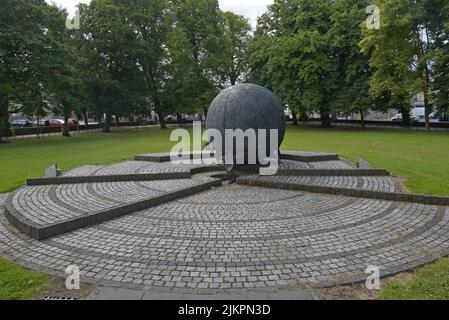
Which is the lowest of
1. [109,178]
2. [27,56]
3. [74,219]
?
[74,219]

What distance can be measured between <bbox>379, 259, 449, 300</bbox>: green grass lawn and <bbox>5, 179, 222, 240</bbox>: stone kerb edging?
6145mm

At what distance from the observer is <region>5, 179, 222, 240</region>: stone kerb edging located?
23.2 ft

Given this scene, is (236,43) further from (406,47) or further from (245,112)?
(245,112)

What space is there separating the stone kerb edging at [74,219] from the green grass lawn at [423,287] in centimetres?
614

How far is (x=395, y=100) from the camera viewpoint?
1257 inches

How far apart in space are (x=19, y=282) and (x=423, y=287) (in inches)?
233

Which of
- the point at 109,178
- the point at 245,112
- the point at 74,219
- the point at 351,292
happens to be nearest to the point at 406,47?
the point at 245,112

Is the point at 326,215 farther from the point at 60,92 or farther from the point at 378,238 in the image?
the point at 60,92

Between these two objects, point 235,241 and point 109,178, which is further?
point 109,178

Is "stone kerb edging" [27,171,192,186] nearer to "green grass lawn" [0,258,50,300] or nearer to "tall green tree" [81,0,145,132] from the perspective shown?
"green grass lawn" [0,258,50,300]

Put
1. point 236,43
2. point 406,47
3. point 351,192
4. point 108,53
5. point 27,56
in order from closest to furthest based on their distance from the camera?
point 351,192
point 27,56
point 406,47
point 108,53
point 236,43

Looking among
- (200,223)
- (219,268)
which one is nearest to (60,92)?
(200,223)

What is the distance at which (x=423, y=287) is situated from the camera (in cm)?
479

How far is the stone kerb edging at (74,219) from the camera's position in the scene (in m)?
7.08
